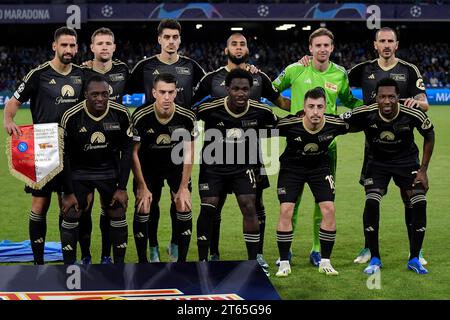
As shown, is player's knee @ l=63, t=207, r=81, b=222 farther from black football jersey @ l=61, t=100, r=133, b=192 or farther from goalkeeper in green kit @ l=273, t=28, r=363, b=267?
goalkeeper in green kit @ l=273, t=28, r=363, b=267

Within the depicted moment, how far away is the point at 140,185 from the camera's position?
6465 millimetres

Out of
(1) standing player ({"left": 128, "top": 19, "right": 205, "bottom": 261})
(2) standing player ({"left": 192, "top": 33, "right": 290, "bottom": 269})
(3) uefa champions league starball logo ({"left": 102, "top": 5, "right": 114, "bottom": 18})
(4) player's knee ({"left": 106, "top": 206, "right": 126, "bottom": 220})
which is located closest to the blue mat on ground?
(1) standing player ({"left": 128, "top": 19, "right": 205, "bottom": 261})

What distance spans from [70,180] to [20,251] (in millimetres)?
1529

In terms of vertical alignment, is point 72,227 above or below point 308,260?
above

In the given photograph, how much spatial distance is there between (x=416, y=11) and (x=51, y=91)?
3054 centimetres

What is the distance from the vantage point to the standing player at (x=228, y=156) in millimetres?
6434

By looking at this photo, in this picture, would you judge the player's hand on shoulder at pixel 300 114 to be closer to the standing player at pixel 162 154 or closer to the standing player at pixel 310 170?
the standing player at pixel 310 170

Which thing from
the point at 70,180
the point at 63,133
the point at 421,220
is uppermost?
the point at 63,133

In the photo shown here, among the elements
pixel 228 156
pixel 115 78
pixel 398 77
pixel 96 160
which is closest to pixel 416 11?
pixel 398 77

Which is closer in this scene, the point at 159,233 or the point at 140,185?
the point at 140,185

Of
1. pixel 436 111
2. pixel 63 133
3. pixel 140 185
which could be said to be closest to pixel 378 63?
pixel 140 185
